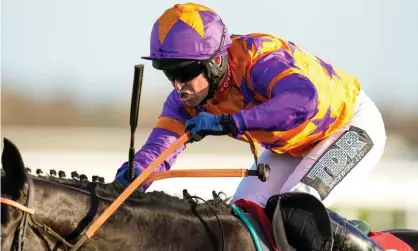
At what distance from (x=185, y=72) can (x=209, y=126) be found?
17.5 inches

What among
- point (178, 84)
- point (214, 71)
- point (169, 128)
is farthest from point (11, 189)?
point (169, 128)

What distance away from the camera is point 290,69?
4055 mm

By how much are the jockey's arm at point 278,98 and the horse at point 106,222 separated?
363 mm

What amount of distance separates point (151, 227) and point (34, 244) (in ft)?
1.74

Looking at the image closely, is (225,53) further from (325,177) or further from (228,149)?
(228,149)

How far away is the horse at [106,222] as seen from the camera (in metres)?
3.06

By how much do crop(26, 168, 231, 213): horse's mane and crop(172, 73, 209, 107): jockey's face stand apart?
1.71 ft

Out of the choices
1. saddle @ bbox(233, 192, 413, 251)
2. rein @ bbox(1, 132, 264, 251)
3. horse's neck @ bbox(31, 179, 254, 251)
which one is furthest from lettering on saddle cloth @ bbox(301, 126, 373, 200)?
horse's neck @ bbox(31, 179, 254, 251)

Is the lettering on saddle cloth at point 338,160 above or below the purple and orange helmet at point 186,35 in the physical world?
below

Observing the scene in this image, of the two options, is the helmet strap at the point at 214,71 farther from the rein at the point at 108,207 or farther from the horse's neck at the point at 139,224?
the horse's neck at the point at 139,224

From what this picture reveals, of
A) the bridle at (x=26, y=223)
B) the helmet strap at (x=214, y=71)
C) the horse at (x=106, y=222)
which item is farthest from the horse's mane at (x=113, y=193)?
the helmet strap at (x=214, y=71)

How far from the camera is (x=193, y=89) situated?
160 inches

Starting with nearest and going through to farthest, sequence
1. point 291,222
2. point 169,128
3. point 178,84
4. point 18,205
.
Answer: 1. point 18,205
2. point 291,222
3. point 178,84
4. point 169,128

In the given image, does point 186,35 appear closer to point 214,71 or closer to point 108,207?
point 214,71
